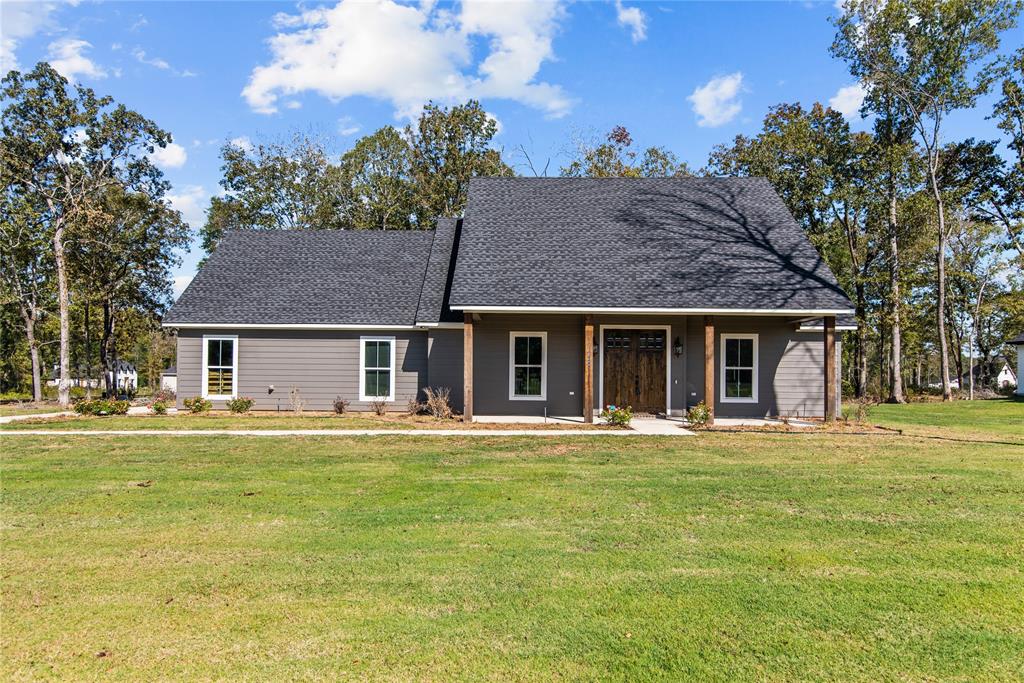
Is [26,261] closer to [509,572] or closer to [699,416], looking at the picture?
[699,416]

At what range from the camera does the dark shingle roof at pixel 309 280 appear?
1755 centimetres

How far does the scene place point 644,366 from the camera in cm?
1662

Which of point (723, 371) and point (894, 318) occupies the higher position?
point (894, 318)

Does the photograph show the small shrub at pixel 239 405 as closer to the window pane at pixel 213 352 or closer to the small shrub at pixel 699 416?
the window pane at pixel 213 352

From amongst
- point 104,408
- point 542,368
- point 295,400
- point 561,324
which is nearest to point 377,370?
point 295,400

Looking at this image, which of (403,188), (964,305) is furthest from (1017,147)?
(403,188)

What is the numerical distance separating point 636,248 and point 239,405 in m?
11.2

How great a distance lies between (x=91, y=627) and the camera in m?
3.88

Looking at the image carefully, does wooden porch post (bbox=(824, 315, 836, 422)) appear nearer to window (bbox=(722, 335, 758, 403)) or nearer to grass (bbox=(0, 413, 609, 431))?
window (bbox=(722, 335, 758, 403))

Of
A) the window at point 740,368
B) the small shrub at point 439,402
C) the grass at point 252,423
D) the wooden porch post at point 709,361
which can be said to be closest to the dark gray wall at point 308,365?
the small shrub at point 439,402

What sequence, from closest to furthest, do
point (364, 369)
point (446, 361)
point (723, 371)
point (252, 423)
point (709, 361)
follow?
point (252, 423)
point (709, 361)
point (723, 371)
point (446, 361)
point (364, 369)

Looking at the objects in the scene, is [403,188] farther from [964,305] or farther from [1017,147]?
[964,305]

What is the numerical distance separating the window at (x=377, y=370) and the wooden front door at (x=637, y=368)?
229 inches

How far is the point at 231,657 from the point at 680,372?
47.2 feet
